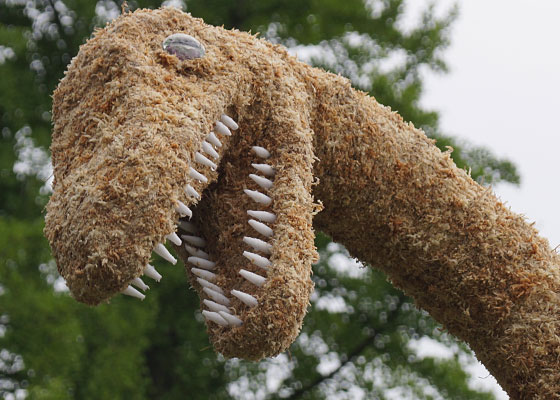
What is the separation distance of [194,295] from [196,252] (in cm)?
298

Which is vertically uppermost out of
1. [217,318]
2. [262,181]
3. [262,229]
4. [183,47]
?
[183,47]

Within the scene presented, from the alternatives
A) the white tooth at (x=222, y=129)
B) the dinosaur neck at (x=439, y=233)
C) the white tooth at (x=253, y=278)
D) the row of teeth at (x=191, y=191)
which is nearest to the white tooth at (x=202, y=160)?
the row of teeth at (x=191, y=191)

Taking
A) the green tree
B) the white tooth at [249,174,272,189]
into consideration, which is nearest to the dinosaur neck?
the white tooth at [249,174,272,189]

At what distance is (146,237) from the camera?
1.42 meters

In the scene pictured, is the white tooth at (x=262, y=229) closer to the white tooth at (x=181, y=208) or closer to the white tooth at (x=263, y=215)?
the white tooth at (x=263, y=215)

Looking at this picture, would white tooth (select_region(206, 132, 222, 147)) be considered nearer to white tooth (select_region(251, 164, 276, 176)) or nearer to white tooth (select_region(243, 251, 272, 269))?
white tooth (select_region(251, 164, 276, 176))

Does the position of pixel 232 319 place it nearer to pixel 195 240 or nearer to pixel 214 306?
pixel 214 306

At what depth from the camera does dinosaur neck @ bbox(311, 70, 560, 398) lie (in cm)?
198

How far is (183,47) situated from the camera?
1.76 m

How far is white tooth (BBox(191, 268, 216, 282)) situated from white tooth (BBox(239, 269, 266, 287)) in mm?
197

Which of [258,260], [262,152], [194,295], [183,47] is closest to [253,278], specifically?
[258,260]

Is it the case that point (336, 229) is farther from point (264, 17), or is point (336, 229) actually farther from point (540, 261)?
point (264, 17)

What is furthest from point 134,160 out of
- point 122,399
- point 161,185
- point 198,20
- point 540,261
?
point 122,399

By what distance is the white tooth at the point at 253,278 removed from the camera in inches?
60.6
